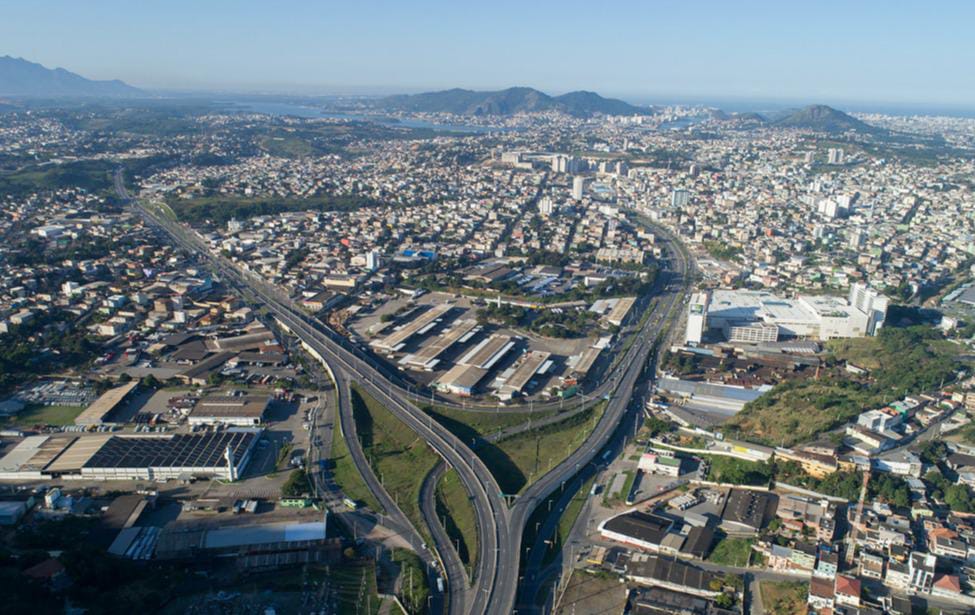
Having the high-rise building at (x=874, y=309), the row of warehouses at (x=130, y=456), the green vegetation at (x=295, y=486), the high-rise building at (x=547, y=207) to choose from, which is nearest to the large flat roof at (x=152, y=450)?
the row of warehouses at (x=130, y=456)

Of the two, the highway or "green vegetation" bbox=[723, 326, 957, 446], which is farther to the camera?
"green vegetation" bbox=[723, 326, 957, 446]

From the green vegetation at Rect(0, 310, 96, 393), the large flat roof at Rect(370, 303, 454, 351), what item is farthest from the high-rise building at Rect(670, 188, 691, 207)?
the green vegetation at Rect(0, 310, 96, 393)

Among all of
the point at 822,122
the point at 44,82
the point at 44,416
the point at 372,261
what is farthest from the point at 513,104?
the point at 44,82

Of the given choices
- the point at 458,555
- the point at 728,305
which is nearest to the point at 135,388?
the point at 458,555

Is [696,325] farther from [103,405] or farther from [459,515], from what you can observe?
[103,405]

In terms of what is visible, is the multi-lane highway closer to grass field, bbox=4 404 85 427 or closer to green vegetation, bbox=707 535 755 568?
green vegetation, bbox=707 535 755 568

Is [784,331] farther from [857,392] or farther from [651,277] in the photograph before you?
[651,277]
